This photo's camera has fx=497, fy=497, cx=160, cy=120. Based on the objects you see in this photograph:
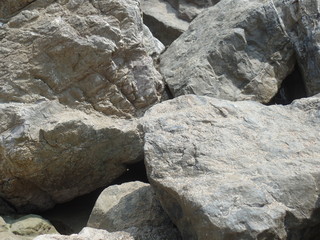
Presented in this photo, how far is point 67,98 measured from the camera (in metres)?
4.38

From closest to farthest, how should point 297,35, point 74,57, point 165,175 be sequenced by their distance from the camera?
1. point 165,175
2. point 74,57
3. point 297,35

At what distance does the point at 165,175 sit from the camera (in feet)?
9.45

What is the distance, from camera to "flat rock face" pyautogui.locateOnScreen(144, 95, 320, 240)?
101 inches

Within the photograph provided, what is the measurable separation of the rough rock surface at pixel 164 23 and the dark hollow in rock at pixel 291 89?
181 centimetres

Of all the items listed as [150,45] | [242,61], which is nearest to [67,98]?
[150,45]

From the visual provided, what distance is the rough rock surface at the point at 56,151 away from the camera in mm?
4133

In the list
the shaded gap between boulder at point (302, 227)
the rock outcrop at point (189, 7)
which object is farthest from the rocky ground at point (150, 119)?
the rock outcrop at point (189, 7)

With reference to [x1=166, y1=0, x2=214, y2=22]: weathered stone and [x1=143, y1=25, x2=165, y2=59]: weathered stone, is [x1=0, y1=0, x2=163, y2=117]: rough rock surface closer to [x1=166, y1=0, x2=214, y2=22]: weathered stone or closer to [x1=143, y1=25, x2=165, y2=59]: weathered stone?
[x1=143, y1=25, x2=165, y2=59]: weathered stone

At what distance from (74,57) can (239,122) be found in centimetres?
179

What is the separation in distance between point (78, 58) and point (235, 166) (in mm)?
2066

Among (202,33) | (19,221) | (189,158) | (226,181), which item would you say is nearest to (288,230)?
(226,181)

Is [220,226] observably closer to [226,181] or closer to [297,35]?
[226,181]

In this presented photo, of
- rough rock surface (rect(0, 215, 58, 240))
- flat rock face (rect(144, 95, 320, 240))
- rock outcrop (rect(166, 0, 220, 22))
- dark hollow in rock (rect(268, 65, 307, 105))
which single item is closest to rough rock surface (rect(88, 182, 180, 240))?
flat rock face (rect(144, 95, 320, 240))

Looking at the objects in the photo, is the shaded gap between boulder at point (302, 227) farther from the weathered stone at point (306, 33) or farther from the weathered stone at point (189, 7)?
the weathered stone at point (189, 7)
